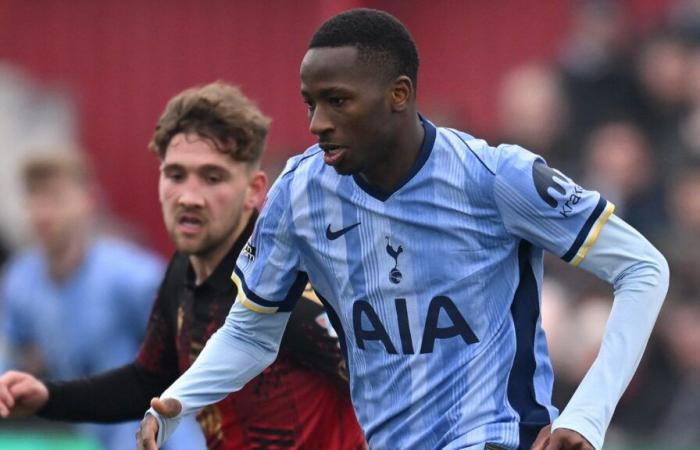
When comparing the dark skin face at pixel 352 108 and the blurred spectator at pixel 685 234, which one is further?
the blurred spectator at pixel 685 234

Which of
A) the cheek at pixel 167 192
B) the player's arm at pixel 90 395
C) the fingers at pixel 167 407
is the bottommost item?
the player's arm at pixel 90 395

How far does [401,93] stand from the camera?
4434 millimetres

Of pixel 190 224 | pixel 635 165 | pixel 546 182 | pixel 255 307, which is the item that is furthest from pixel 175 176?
pixel 635 165

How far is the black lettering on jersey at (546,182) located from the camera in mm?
4270

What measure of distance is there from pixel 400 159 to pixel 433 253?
10.9 inches

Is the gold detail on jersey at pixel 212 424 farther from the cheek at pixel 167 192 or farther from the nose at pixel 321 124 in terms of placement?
the nose at pixel 321 124

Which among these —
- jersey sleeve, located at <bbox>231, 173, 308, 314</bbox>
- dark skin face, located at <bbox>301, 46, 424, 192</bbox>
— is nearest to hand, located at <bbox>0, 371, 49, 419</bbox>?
jersey sleeve, located at <bbox>231, 173, 308, 314</bbox>

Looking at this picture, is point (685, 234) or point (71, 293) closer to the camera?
point (71, 293)

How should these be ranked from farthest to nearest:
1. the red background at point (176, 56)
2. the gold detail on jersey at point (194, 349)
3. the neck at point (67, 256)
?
the red background at point (176, 56) → the neck at point (67, 256) → the gold detail on jersey at point (194, 349)

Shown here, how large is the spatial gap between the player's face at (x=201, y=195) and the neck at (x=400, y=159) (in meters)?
1.04

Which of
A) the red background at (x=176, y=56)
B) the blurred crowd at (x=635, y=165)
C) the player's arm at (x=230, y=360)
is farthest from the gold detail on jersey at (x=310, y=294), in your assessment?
the red background at (x=176, y=56)

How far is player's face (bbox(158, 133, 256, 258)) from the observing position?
540 centimetres

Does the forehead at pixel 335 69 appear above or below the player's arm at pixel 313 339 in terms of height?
above

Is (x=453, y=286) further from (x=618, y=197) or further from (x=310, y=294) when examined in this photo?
(x=618, y=197)
